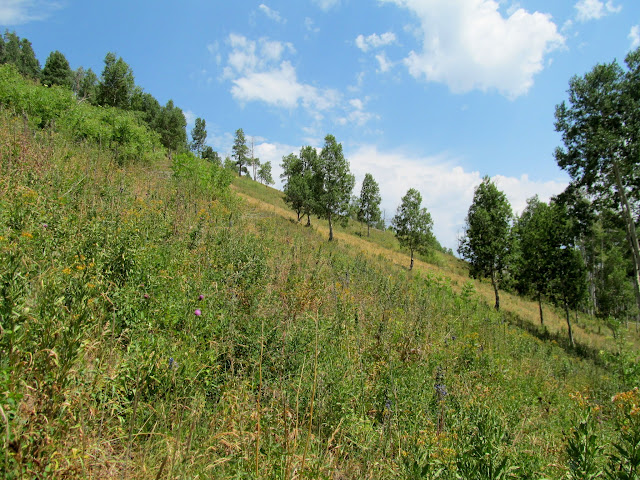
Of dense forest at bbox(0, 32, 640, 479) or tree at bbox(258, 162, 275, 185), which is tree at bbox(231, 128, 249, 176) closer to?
tree at bbox(258, 162, 275, 185)

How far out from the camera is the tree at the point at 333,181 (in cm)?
3047

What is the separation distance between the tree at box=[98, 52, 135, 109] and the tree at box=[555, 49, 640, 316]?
48.3 meters

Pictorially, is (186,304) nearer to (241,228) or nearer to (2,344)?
(2,344)

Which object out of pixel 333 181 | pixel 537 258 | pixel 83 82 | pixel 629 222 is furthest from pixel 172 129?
pixel 629 222

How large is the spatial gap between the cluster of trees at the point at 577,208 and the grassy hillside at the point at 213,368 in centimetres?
1060

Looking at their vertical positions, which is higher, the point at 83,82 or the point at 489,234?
the point at 83,82

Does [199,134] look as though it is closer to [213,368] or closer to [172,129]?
[172,129]

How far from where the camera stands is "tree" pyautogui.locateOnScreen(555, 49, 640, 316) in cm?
1530

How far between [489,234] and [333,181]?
49.8ft

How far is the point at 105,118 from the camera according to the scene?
1142cm

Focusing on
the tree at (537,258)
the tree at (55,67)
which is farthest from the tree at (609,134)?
the tree at (55,67)

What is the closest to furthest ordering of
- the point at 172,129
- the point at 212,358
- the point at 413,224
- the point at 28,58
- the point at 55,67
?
1. the point at 212,358
2. the point at 413,224
3. the point at 172,129
4. the point at 55,67
5. the point at 28,58

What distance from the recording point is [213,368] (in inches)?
123

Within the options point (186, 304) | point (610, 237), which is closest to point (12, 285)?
point (186, 304)
